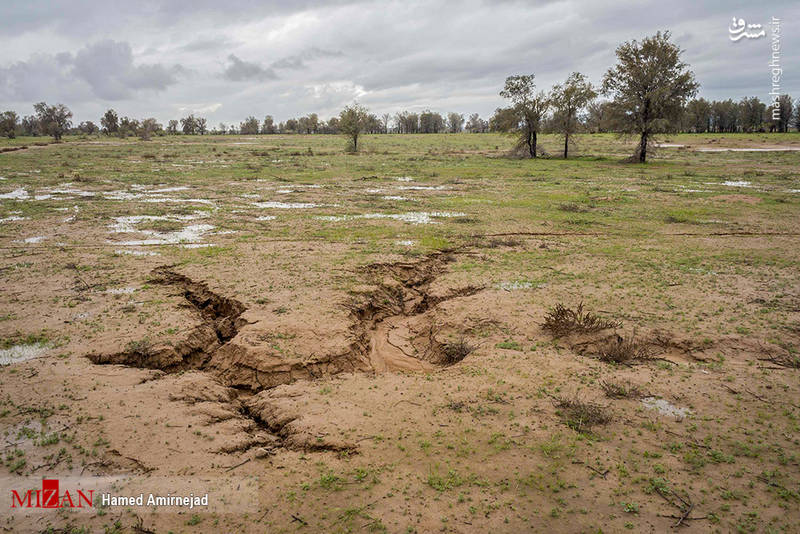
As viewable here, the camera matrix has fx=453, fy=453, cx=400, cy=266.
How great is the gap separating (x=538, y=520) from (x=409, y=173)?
97.0 feet

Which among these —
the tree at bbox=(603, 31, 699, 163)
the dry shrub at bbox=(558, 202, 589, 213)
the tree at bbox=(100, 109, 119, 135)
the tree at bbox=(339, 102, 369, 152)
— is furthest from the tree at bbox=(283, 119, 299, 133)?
the dry shrub at bbox=(558, 202, 589, 213)

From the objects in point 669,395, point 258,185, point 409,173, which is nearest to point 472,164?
point 409,173

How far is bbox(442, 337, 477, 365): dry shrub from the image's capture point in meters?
7.37

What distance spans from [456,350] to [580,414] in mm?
2290

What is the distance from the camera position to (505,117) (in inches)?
1681

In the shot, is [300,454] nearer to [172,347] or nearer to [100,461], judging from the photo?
[100,461]

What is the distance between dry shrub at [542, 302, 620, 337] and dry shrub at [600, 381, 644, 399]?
144 cm

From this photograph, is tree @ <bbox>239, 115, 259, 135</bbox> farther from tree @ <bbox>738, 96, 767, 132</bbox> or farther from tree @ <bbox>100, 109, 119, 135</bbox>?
tree @ <bbox>738, 96, 767, 132</bbox>

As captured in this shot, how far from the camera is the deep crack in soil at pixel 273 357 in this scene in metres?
5.77

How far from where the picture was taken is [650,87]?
116ft

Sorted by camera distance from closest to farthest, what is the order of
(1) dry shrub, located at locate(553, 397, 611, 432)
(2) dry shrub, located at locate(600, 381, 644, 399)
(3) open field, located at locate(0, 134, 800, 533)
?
(3) open field, located at locate(0, 134, 800, 533), (1) dry shrub, located at locate(553, 397, 611, 432), (2) dry shrub, located at locate(600, 381, 644, 399)

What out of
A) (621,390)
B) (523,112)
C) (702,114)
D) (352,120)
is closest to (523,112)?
(523,112)

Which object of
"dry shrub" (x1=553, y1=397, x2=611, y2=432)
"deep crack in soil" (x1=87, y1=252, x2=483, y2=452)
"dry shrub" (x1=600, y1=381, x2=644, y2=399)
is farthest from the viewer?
"dry shrub" (x1=600, y1=381, x2=644, y2=399)

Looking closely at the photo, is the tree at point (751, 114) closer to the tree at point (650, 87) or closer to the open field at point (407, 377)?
the tree at point (650, 87)
